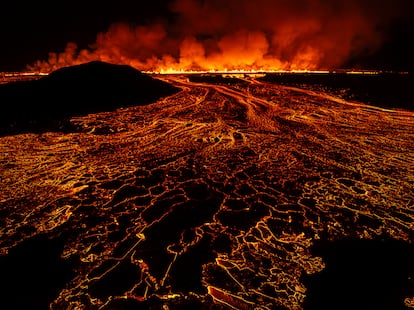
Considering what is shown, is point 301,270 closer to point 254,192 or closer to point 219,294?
point 219,294

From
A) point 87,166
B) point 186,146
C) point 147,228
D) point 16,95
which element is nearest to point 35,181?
point 87,166

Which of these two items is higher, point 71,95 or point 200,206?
point 71,95

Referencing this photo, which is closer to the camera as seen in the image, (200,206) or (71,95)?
(200,206)

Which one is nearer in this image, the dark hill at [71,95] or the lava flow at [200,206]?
the lava flow at [200,206]

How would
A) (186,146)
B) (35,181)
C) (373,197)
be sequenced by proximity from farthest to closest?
1. (186,146)
2. (35,181)
3. (373,197)
